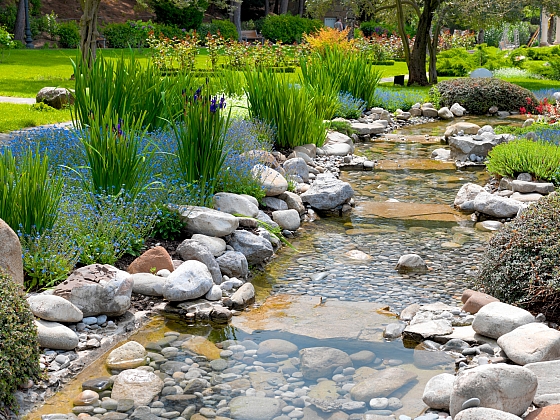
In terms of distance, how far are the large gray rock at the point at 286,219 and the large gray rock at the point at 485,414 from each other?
4.02 metres

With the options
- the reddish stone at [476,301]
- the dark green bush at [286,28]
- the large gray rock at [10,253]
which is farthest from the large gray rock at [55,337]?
the dark green bush at [286,28]

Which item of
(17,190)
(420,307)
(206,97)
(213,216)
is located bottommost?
(420,307)

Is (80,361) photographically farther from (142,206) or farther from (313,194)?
(313,194)

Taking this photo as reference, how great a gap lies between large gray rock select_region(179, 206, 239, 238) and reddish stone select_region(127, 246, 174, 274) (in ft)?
2.14

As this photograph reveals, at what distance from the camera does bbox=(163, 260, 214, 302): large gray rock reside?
191 inches

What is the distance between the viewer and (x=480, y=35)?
1517 inches

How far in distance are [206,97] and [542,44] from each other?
35327 mm

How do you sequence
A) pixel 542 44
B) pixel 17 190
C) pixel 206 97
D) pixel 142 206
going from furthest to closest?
pixel 542 44 → pixel 206 97 → pixel 142 206 → pixel 17 190

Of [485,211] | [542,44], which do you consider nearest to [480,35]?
[542,44]

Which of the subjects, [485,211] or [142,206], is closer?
[142,206]

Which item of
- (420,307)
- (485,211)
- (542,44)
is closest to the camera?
(420,307)

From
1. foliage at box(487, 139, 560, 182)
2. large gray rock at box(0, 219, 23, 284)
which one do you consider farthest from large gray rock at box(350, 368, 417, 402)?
foliage at box(487, 139, 560, 182)

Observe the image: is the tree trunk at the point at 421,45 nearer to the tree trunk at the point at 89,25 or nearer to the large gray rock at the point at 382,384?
the tree trunk at the point at 89,25

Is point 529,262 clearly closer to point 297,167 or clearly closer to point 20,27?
point 297,167
